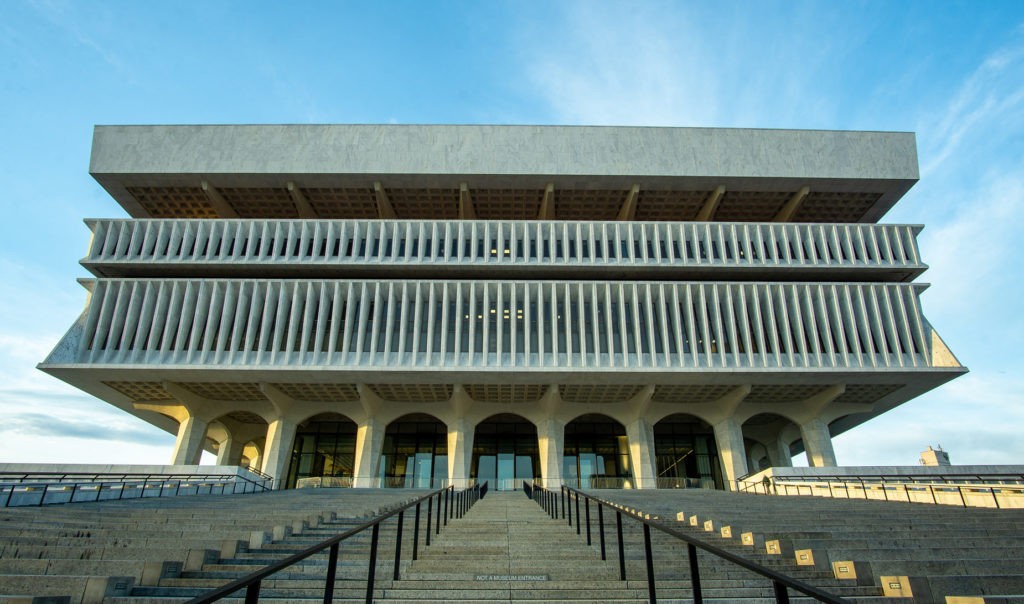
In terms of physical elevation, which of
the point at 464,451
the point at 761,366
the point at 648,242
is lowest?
the point at 464,451

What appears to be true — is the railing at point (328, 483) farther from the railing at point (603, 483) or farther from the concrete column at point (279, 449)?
the railing at point (603, 483)

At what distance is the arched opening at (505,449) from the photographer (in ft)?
118

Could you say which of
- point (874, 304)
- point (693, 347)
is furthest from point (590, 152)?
point (874, 304)

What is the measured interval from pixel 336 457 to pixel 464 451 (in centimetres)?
1005

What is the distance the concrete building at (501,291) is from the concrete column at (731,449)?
15 cm

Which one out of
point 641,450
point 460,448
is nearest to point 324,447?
point 460,448

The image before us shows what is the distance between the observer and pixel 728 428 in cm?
3225

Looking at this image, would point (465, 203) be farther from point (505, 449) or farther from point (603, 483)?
point (603, 483)

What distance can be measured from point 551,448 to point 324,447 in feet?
50.2

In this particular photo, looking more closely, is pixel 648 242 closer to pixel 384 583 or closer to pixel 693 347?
pixel 693 347

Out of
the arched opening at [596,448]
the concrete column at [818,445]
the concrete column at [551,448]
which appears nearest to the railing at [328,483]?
the concrete column at [551,448]

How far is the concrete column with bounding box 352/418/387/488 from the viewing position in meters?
31.1

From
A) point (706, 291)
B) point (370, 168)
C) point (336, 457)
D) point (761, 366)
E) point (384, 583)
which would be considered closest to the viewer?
point (384, 583)

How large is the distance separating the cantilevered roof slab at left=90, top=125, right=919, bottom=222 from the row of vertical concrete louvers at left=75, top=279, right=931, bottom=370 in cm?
664
